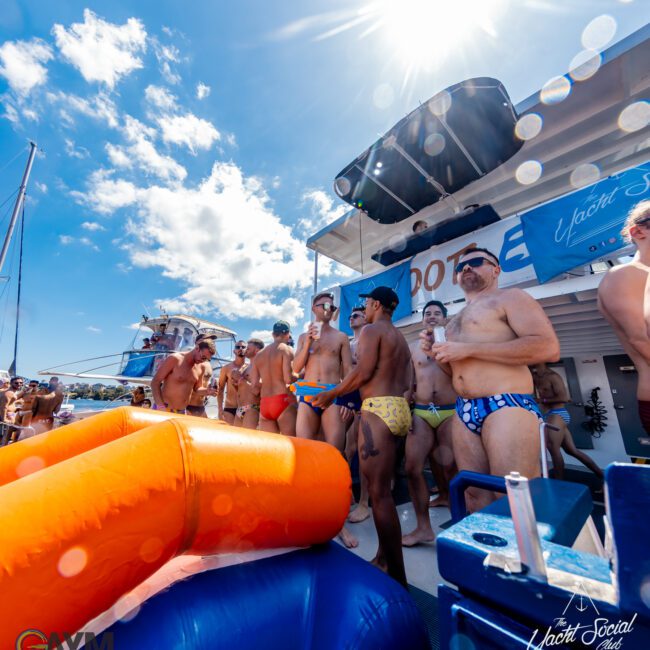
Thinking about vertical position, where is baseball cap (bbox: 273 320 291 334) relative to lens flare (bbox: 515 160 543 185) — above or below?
below

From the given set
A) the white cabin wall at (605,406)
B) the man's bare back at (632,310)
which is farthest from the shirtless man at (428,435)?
the white cabin wall at (605,406)

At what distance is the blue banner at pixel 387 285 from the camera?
595cm

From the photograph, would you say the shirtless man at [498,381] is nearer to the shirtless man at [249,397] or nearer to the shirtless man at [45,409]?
the shirtless man at [249,397]

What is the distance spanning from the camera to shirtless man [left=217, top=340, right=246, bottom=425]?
6.35 metres

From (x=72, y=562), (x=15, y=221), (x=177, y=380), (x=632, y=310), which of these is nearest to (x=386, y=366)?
(x=632, y=310)

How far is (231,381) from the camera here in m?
6.62

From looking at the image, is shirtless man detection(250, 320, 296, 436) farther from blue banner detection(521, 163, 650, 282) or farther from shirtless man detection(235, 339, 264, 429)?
blue banner detection(521, 163, 650, 282)

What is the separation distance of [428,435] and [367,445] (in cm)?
131

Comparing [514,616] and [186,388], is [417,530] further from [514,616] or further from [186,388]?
[186,388]

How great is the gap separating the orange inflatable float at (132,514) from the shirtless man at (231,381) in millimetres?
5064

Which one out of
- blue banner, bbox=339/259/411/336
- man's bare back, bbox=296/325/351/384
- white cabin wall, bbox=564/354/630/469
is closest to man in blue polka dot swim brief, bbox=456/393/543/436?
man's bare back, bbox=296/325/351/384

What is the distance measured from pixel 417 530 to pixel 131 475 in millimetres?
2494

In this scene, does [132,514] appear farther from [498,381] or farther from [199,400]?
[199,400]

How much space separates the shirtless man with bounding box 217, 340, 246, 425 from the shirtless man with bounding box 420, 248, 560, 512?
4894 mm
